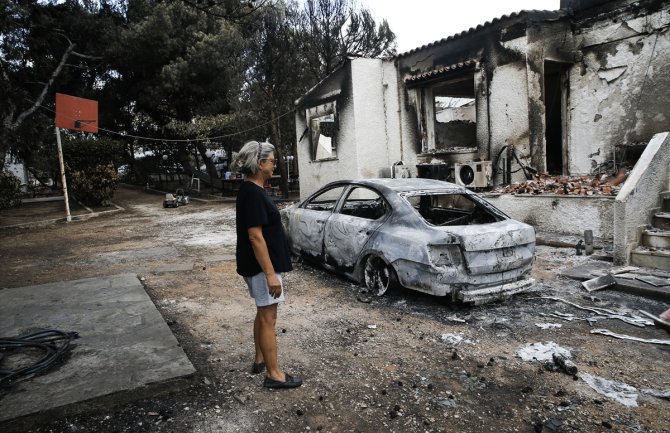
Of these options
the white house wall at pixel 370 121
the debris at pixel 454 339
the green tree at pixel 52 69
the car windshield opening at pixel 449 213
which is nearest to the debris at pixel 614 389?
the debris at pixel 454 339

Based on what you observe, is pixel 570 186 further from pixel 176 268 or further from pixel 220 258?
pixel 176 268

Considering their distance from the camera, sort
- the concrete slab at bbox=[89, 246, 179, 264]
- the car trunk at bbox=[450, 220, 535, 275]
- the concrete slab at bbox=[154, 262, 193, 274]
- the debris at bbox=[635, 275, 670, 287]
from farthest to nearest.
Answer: the concrete slab at bbox=[89, 246, 179, 264] < the concrete slab at bbox=[154, 262, 193, 274] < the debris at bbox=[635, 275, 670, 287] < the car trunk at bbox=[450, 220, 535, 275]

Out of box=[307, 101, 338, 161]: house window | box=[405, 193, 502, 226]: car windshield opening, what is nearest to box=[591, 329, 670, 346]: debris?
box=[405, 193, 502, 226]: car windshield opening

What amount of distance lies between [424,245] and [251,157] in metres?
2.24

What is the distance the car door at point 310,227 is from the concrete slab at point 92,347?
2.26 m

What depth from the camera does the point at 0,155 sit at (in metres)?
17.0

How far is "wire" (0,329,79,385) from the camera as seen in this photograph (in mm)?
3146

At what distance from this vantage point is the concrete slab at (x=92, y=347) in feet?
9.32

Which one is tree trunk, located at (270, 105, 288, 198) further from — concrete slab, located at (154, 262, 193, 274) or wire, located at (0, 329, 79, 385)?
wire, located at (0, 329, 79, 385)

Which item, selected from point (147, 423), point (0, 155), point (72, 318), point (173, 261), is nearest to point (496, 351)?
point (147, 423)

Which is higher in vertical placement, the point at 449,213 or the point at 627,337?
the point at 449,213

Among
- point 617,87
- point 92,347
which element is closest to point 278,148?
point 617,87

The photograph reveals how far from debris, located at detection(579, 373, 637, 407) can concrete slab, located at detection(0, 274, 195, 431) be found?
2933mm

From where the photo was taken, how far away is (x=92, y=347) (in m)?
3.66
